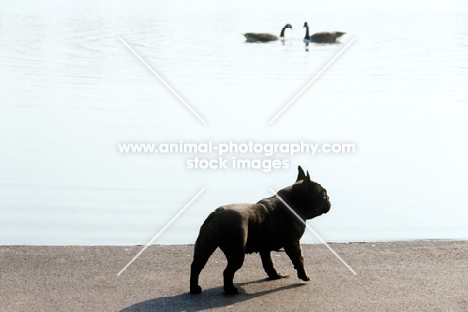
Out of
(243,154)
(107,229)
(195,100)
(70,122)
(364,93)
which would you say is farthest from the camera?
(364,93)

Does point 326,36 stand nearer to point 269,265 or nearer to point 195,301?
point 269,265

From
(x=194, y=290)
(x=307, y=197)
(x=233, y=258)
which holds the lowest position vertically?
(x=194, y=290)

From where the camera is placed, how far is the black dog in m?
8.56

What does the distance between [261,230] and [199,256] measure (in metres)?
0.63

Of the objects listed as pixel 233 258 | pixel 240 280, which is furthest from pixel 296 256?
pixel 233 258

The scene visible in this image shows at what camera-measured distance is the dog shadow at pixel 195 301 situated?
328 inches

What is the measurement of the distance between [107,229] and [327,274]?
3397mm

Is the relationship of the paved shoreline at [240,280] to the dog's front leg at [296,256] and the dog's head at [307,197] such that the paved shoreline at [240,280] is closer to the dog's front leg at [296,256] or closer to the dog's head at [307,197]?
the dog's front leg at [296,256]

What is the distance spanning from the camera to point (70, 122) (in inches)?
699

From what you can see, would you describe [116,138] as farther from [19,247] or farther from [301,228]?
[301,228]

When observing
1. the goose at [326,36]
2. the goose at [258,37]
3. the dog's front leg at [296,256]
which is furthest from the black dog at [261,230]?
the goose at [326,36]

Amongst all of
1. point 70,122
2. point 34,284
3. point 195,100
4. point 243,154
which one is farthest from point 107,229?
point 195,100

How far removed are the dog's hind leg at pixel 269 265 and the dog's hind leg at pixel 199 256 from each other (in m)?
0.63

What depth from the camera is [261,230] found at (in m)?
8.88
